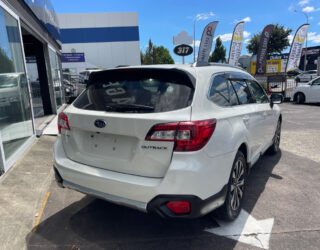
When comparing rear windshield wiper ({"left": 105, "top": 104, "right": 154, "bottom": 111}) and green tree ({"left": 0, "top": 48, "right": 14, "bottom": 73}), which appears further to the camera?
green tree ({"left": 0, "top": 48, "right": 14, "bottom": 73})

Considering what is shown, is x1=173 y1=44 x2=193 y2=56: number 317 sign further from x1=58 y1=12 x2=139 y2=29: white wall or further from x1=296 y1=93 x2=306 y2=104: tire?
x1=58 y1=12 x2=139 y2=29: white wall

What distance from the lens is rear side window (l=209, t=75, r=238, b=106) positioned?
8.10 ft

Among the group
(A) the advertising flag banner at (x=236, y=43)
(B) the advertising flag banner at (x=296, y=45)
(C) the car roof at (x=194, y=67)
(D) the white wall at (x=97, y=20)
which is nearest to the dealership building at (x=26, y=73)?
(C) the car roof at (x=194, y=67)

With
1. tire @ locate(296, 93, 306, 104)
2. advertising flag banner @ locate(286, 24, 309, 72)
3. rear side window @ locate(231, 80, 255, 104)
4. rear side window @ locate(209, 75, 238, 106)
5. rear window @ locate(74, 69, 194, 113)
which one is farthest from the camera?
advertising flag banner @ locate(286, 24, 309, 72)

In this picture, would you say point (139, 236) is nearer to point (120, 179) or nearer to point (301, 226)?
point (120, 179)

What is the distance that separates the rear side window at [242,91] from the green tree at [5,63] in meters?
3.99

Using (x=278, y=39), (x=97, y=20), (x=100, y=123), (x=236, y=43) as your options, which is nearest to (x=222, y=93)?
(x=100, y=123)

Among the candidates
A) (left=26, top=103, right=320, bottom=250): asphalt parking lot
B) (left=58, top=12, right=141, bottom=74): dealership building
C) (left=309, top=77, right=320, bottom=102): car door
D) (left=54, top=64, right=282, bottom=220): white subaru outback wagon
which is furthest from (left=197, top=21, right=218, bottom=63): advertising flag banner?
(left=58, top=12, right=141, bottom=74): dealership building

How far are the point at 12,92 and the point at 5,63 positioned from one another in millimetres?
567

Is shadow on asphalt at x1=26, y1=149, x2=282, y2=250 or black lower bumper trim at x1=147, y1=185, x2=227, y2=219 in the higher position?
black lower bumper trim at x1=147, y1=185, x2=227, y2=219

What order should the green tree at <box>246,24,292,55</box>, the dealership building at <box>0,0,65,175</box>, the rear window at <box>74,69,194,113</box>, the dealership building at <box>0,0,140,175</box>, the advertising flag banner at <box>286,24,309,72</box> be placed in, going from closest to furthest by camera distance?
the rear window at <box>74,69,194,113</box> < the dealership building at <box>0,0,65,175</box> < the dealership building at <box>0,0,140,175</box> < the advertising flag banner at <box>286,24,309,72</box> < the green tree at <box>246,24,292,55</box>

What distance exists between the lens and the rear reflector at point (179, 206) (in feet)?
6.70

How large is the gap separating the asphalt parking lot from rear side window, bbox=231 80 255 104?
1.30 m

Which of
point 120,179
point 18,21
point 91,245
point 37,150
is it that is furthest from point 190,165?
point 18,21
